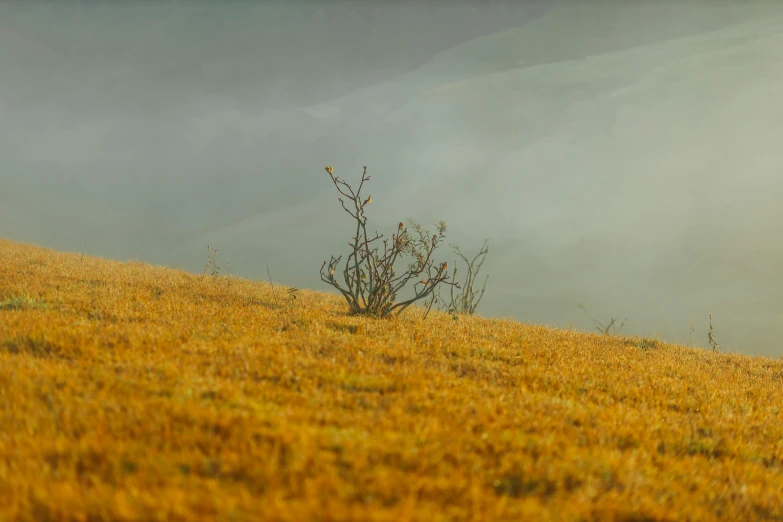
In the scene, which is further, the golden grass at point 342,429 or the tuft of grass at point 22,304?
the tuft of grass at point 22,304

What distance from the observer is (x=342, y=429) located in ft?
16.8

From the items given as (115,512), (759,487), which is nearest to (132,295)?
(115,512)

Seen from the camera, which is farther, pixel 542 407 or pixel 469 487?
pixel 542 407

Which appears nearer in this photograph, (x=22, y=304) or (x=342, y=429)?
(x=342, y=429)

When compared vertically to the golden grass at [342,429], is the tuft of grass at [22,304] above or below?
above

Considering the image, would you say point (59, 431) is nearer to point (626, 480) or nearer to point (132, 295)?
point (626, 480)

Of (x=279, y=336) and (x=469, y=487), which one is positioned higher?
(x=279, y=336)

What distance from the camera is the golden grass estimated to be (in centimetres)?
399

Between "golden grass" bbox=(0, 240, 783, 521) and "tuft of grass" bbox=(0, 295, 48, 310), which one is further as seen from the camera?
"tuft of grass" bbox=(0, 295, 48, 310)

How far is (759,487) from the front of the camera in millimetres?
5270

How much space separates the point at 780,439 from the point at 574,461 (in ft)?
13.0

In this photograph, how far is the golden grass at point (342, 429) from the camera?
3994 millimetres

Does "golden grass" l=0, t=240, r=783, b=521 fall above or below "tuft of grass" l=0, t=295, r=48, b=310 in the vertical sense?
below

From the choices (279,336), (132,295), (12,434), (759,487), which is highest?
(132,295)
